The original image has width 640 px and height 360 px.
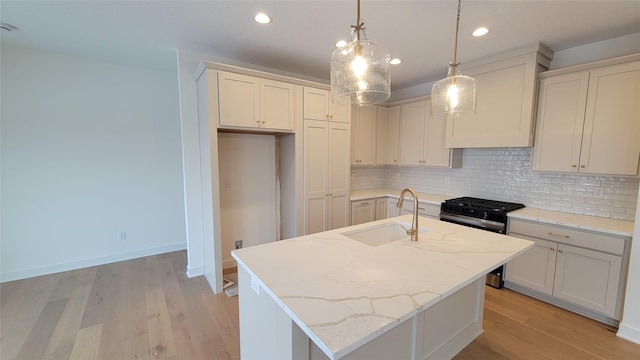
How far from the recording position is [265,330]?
1418 millimetres

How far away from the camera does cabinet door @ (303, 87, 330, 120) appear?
126 inches

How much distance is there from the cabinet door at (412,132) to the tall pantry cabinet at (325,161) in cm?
118

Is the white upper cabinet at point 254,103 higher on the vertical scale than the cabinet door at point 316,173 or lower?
higher

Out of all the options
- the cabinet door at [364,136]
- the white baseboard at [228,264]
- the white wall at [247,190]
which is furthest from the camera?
the cabinet door at [364,136]

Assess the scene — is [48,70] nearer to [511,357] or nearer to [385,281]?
[385,281]

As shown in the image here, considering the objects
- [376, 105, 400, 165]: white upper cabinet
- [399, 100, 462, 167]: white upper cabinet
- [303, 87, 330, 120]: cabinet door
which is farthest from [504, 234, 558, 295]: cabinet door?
[303, 87, 330, 120]: cabinet door

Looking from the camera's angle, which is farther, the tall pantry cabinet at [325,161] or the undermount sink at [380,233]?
the tall pantry cabinet at [325,161]

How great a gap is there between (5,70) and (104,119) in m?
0.94

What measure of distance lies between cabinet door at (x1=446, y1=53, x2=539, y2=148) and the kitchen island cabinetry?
1574 mm

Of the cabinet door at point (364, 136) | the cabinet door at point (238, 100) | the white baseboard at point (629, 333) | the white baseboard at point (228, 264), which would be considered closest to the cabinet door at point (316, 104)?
the cabinet door at point (238, 100)

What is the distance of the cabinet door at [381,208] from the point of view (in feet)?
13.6

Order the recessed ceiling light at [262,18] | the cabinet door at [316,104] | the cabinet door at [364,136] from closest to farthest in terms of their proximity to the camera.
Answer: the recessed ceiling light at [262,18] < the cabinet door at [316,104] < the cabinet door at [364,136]

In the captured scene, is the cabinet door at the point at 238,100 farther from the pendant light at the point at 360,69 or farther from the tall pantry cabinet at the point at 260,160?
the pendant light at the point at 360,69

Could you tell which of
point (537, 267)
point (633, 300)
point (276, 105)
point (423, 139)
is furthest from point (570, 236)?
point (276, 105)
